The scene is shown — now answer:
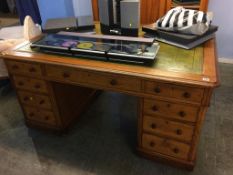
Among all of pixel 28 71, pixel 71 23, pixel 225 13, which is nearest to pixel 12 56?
pixel 28 71

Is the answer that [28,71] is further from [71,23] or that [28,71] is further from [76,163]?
[76,163]

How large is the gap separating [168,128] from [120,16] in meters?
0.78

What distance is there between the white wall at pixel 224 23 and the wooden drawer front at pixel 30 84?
1973 mm

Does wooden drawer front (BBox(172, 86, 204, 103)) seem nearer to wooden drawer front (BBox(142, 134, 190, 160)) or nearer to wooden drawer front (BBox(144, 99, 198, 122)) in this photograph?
wooden drawer front (BBox(144, 99, 198, 122))

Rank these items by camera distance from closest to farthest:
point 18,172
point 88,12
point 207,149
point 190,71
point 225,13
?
point 190,71, point 18,172, point 207,149, point 225,13, point 88,12

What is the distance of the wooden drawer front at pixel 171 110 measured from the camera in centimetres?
118

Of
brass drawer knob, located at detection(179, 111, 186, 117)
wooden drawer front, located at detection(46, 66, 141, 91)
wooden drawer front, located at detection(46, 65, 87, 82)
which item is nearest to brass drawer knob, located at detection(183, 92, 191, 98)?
brass drawer knob, located at detection(179, 111, 186, 117)

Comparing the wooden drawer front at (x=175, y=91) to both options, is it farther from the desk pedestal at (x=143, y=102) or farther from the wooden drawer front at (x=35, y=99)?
the wooden drawer front at (x=35, y=99)

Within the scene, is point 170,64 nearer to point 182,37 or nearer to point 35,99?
point 182,37

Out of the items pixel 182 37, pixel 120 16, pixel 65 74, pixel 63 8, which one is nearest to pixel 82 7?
pixel 63 8

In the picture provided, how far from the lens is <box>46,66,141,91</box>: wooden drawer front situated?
1219mm

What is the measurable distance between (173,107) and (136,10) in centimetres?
64

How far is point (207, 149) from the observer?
1596 millimetres

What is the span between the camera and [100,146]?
1.66 metres
